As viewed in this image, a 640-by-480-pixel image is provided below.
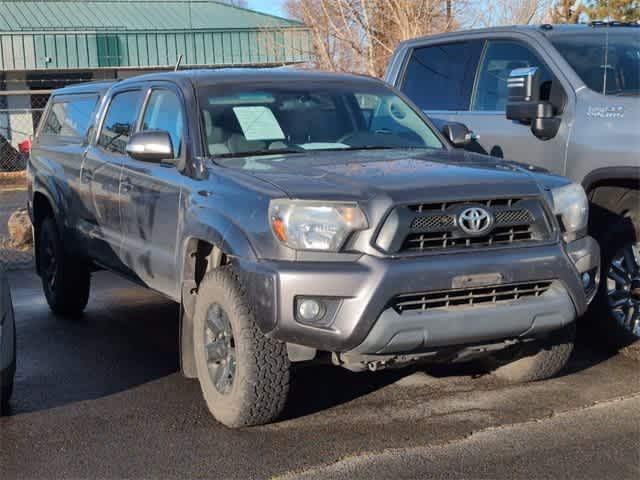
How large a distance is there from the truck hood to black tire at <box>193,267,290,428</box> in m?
0.60

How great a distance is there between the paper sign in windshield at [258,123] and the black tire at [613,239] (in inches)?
82.6

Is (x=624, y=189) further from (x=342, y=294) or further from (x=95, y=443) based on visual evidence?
(x=95, y=443)

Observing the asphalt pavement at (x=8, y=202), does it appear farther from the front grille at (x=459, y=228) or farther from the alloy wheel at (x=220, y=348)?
the front grille at (x=459, y=228)

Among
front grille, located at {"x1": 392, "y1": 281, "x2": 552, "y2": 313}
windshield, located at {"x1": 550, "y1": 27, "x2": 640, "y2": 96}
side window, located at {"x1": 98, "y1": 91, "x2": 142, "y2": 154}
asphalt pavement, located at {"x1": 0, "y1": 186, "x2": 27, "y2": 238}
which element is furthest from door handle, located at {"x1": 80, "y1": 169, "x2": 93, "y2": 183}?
asphalt pavement, located at {"x1": 0, "y1": 186, "x2": 27, "y2": 238}

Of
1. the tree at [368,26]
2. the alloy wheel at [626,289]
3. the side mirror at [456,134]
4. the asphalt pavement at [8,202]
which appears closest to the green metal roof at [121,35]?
the asphalt pavement at [8,202]

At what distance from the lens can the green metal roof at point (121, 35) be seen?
1017 inches

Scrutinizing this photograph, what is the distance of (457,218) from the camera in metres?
4.46

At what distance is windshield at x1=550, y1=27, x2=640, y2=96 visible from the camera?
6.24m

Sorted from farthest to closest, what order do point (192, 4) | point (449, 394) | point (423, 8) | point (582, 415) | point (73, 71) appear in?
1. point (192, 4)
2. point (73, 71)
3. point (423, 8)
4. point (449, 394)
5. point (582, 415)

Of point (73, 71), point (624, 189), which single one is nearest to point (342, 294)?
point (624, 189)

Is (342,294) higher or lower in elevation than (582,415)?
higher

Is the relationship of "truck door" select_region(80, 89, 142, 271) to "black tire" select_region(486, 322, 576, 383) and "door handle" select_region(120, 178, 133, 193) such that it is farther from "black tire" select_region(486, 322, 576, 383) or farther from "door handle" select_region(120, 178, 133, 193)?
"black tire" select_region(486, 322, 576, 383)

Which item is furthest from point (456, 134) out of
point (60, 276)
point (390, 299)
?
point (60, 276)

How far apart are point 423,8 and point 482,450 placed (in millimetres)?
10631
